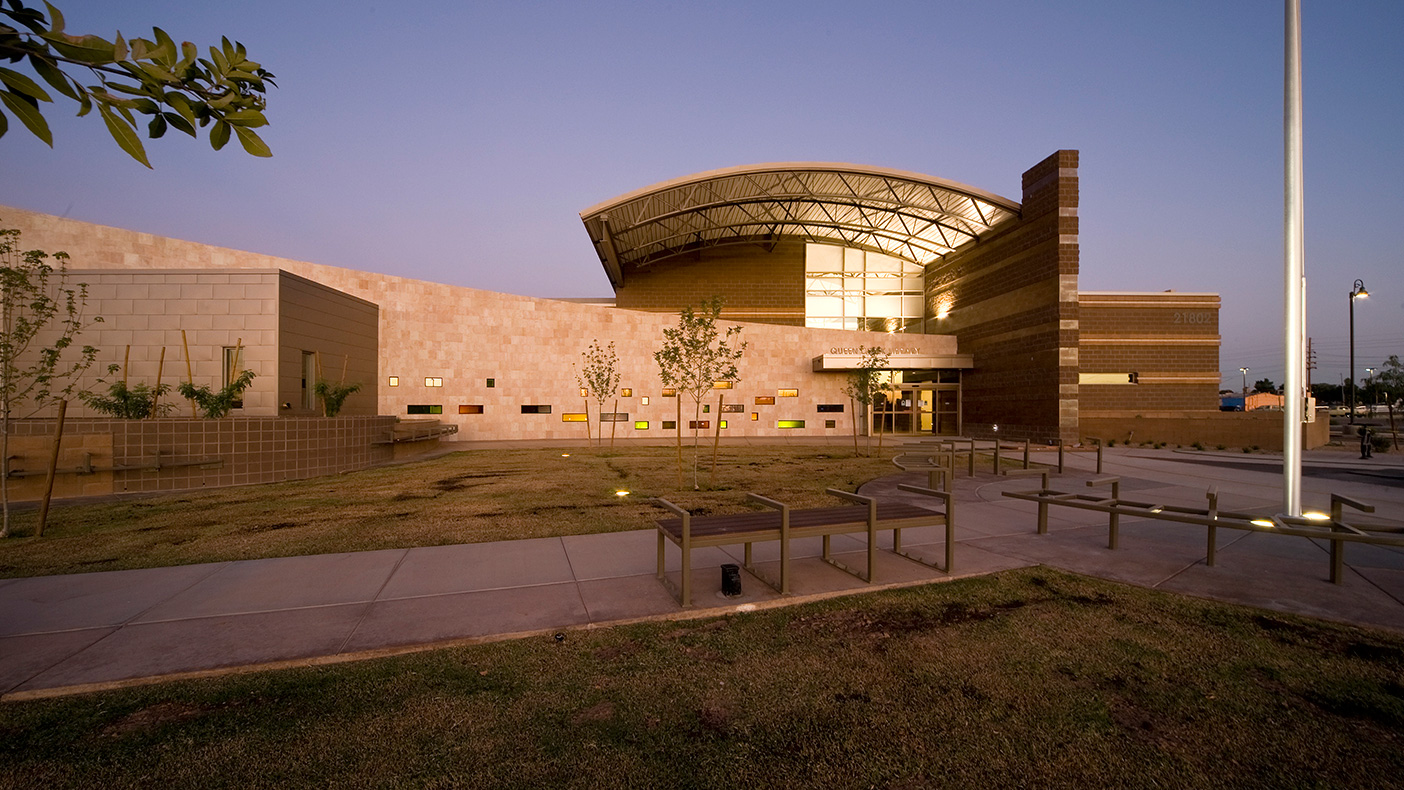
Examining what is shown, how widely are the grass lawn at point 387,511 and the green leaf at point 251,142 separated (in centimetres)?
693

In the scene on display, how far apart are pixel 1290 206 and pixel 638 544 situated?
414 inches

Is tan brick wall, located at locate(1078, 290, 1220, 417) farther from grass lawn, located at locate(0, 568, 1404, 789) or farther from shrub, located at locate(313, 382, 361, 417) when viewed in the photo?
shrub, located at locate(313, 382, 361, 417)

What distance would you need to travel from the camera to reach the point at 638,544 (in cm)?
777

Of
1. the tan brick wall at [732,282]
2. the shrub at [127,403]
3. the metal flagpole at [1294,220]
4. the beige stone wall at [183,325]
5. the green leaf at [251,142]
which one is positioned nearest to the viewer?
the green leaf at [251,142]

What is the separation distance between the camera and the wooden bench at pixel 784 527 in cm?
554

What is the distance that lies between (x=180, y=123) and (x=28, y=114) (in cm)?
35

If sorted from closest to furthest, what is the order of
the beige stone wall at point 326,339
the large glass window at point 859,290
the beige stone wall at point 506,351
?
the beige stone wall at point 326,339 < the beige stone wall at point 506,351 < the large glass window at point 859,290

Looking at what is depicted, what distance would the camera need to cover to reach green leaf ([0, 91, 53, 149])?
5.00ft

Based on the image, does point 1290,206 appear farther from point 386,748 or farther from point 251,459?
point 251,459

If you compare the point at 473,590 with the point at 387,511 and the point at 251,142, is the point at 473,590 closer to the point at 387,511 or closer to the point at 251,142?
the point at 251,142

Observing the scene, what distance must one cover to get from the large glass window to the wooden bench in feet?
112

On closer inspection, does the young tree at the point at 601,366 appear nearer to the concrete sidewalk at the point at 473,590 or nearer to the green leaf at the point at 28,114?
the concrete sidewalk at the point at 473,590

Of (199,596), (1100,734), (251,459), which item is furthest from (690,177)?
(1100,734)

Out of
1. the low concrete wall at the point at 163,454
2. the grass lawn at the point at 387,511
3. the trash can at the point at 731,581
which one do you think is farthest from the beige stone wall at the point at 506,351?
the trash can at the point at 731,581
